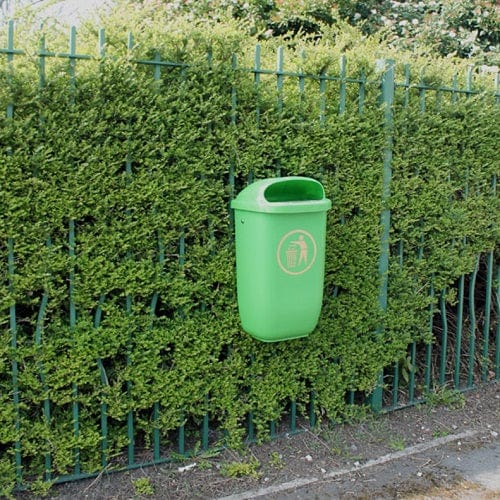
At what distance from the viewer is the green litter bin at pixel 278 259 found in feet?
11.2

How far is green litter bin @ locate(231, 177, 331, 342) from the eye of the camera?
343 cm

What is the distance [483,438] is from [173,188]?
2756mm

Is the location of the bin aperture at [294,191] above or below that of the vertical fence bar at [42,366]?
above

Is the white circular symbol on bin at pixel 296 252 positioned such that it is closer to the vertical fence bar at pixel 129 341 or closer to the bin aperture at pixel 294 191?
the bin aperture at pixel 294 191

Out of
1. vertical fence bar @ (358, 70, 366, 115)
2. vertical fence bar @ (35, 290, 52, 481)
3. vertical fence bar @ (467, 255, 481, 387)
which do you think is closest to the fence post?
vertical fence bar @ (358, 70, 366, 115)

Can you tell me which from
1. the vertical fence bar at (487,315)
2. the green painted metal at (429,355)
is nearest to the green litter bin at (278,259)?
the green painted metal at (429,355)

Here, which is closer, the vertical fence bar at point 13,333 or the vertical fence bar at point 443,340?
the vertical fence bar at point 13,333

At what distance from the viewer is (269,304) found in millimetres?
3477

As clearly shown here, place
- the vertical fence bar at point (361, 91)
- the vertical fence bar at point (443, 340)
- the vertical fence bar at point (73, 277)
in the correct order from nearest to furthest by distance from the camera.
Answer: the vertical fence bar at point (73, 277) < the vertical fence bar at point (361, 91) < the vertical fence bar at point (443, 340)

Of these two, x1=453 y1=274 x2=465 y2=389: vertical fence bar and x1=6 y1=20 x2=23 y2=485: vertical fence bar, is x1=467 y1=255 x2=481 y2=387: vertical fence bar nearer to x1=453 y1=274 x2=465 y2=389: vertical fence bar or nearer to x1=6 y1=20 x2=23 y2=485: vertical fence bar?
x1=453 y1=274 x2=465 y2=389: vertical fence bar

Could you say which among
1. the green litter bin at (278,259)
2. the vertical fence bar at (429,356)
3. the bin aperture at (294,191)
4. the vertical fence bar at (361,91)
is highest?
the vertical fence bar at (361,91)

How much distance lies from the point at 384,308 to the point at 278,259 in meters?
1.25

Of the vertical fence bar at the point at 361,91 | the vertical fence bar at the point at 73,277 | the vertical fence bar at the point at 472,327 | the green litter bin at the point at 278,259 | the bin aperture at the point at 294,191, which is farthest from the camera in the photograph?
the vertical fence bar at the point at 472,327

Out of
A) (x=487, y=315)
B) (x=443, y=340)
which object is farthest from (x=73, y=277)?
(x=487, y=315)
